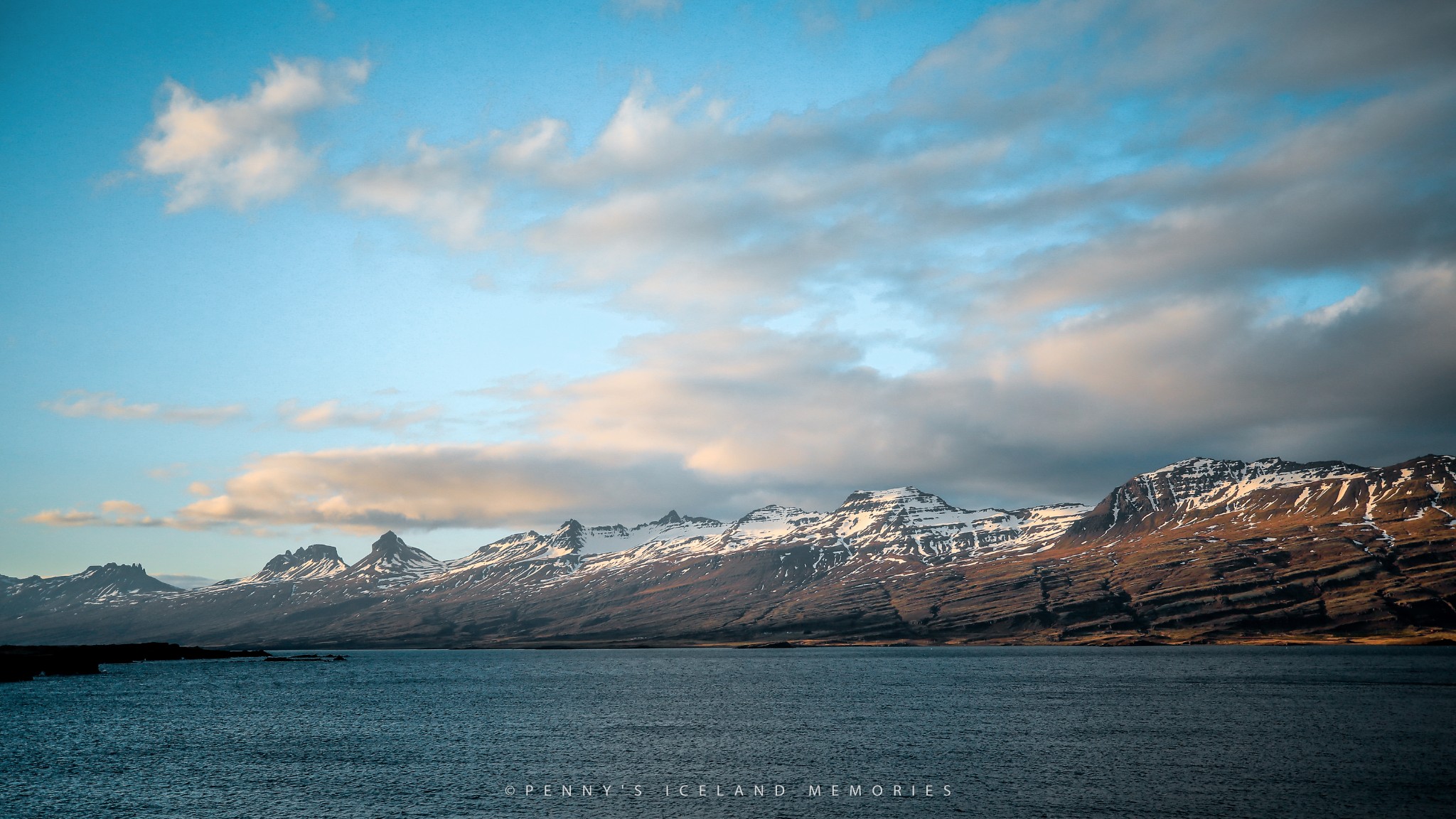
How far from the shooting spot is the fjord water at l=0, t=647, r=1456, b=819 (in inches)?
2975

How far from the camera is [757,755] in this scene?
99188mm

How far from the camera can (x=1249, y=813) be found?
70.9 m

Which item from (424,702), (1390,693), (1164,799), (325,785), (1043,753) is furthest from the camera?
(424,702)

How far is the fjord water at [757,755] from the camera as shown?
75.6 m

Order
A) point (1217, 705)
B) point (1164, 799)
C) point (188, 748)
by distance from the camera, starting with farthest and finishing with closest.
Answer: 1. point (1217, 705)
2. point (188, 748)
3. point (1164, 799)

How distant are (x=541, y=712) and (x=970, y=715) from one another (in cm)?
6573

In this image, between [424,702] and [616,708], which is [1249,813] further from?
[424,702]

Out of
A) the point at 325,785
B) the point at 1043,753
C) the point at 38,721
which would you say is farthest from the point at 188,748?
the point at 1043,753

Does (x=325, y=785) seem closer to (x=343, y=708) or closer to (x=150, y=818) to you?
(x=150, y=818)

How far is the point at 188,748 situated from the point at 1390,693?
178m

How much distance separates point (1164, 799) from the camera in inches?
2982

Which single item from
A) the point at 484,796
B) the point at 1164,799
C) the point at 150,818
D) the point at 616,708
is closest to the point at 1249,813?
the point at 1164,799

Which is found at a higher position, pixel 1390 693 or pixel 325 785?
pixel 325 785

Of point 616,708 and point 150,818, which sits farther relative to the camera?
point 616,708
